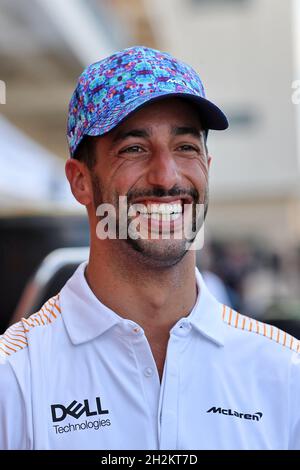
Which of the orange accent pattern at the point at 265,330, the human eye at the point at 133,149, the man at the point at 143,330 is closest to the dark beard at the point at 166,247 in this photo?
the man at the point at 143,330

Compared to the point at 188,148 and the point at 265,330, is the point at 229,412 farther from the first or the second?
the point at 188,148

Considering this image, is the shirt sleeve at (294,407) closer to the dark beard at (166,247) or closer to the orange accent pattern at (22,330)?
the dark beard at (166,247)

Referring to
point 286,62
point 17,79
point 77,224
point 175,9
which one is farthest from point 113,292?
point 175,9

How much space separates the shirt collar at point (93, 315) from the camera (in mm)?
2064

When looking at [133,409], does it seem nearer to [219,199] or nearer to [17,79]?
[17,79]

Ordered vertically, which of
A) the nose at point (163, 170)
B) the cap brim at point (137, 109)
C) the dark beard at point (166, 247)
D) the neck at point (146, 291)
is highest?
the cap brim at point (137, 109)

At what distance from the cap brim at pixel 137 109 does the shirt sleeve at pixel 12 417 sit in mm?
678

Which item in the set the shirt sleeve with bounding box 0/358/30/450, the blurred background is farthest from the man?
the blurred background

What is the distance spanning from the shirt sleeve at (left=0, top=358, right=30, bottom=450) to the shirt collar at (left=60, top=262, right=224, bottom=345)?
0.69 ft

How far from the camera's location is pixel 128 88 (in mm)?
2016

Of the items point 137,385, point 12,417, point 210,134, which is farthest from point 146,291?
point 210,134

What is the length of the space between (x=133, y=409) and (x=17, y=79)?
38.3 ft

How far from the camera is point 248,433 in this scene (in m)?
1.99

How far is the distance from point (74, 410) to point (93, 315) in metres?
0.27
